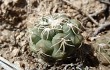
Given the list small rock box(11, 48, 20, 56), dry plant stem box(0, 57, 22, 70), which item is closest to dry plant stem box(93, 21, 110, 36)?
small rock box(11, 48, 20, 56)

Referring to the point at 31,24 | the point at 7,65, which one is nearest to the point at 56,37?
the point at 7,65

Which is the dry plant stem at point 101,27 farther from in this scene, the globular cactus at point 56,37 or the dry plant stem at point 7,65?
the dry plant stem at point 7,65

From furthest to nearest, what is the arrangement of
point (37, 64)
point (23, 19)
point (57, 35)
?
point (23, 19) → point (37, 64) → point (57, 35)

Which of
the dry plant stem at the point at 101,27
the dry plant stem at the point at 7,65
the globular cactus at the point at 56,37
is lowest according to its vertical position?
the dry plant stem at the point at 7,65

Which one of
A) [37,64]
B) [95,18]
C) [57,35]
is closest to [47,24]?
[57,35]

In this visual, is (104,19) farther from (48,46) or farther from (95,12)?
(48,46)

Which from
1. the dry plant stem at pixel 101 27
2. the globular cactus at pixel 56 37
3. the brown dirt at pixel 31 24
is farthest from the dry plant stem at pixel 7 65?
the dry plant stem at pixel 101 27

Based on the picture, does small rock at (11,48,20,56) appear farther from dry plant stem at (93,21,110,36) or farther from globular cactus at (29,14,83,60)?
dry plant stem at (93,21,110,36)
